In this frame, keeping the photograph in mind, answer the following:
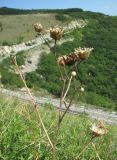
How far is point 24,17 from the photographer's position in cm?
6594

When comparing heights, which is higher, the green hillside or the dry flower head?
the dry flower head

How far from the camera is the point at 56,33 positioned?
293 cm

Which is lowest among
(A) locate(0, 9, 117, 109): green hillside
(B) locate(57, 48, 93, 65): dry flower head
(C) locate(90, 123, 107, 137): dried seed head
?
(A) locate(0, 9, 117, 109): green hillside

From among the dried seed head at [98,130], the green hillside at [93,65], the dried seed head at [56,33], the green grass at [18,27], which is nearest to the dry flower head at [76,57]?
the dried seed head at [56,33]

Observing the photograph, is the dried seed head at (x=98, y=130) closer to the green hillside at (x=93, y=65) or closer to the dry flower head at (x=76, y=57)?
the dry flower head at (x=76, y=57)

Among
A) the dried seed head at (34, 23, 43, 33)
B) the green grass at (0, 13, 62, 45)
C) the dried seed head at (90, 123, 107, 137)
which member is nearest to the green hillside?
the green grass at (0, 13, 62, 45)

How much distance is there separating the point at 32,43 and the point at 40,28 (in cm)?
5645

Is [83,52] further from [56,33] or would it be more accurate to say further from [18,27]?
[18,27]

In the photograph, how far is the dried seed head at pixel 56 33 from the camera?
9.49 ft

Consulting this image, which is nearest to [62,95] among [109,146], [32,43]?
[109,146]

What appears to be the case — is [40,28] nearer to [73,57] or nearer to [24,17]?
[73,57]

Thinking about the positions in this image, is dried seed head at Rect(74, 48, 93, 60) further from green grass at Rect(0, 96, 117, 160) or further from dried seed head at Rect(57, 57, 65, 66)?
green grass at Rect(0, 96, 117, 160)

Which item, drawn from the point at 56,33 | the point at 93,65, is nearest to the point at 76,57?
the point at 56,33

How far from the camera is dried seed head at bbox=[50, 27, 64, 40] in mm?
2892
